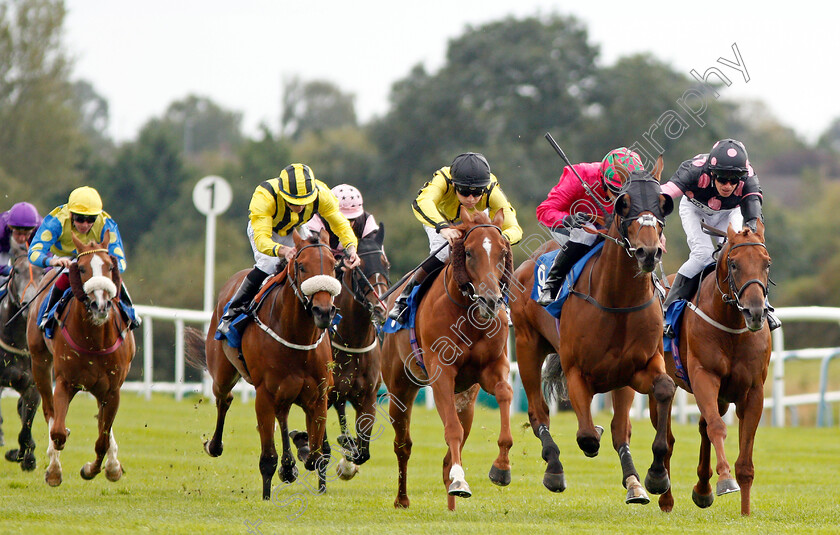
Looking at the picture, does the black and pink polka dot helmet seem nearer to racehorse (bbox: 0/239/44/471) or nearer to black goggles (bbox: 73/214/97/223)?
black goggles (bbox: 73/214/97/223)

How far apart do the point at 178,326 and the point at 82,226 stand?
21.5 ft

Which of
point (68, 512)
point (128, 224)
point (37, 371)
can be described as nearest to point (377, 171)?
point (128, 224)

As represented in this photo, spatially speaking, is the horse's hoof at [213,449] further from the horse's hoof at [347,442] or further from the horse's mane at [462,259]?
the horse's mane at [462,259]

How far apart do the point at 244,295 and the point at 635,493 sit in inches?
132

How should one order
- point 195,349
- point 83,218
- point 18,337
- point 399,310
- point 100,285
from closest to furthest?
point 399,310 < point 100,285 < point 83,218 < point 18,337 < point 195,349

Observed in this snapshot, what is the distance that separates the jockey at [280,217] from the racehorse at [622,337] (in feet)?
5.92

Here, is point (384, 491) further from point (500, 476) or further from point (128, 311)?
point (128, 311)

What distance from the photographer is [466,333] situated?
7.66 m

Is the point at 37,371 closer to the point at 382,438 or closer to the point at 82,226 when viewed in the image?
the point at 82,226

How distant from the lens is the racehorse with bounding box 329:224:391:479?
9.28 meters

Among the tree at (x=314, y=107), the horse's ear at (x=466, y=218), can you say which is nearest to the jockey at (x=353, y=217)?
the horse's ear at (x=466, y=218)

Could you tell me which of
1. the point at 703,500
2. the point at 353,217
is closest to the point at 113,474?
the point at 353,217

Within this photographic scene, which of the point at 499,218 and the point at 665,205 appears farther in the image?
the point at 499,218

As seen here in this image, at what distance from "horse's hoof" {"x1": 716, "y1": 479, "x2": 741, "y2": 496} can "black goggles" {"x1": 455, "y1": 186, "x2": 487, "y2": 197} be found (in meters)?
2.56
